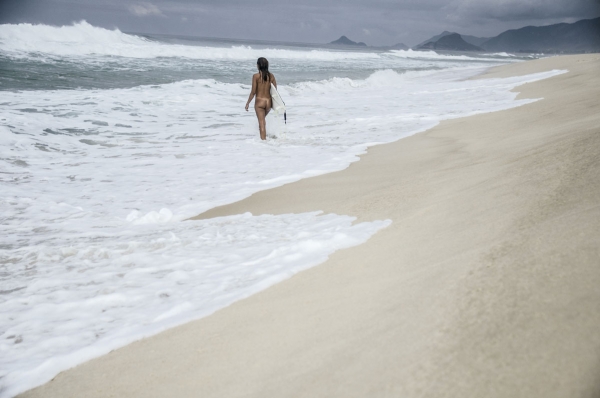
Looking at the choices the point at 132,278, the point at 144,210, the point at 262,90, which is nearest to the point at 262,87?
the point at 262,90

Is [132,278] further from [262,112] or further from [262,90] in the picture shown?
[262,90]

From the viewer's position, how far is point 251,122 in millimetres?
10016

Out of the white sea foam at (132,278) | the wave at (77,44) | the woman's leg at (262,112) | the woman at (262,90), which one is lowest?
the white sea foam at (132,278)

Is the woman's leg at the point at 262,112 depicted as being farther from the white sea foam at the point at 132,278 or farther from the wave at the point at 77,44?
the wave at the point at 77,44

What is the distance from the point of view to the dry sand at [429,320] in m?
1.13

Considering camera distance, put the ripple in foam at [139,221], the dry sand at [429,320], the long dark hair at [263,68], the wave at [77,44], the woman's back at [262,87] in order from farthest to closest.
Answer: the wave at [77,44] → the woman's back at [262,87] → the long dark hair at [263,68] → the ripple in foam at [139,221] → the dry sand at [429,320]

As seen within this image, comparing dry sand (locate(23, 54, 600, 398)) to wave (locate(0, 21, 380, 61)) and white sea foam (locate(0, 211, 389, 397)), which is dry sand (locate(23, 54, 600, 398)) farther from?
wave (locate(0, 21, 380, 61))

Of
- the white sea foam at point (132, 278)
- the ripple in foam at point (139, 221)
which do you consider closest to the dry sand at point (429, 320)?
the white sea foam at point (132, 278)

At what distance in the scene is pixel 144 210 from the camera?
411 centimetres

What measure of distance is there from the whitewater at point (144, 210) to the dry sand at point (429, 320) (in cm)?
25

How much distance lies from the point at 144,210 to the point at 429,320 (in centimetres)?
326

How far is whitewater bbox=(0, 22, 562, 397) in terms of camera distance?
209 cm

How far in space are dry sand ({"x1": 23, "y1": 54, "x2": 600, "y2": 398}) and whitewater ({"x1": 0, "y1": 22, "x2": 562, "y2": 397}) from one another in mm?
253

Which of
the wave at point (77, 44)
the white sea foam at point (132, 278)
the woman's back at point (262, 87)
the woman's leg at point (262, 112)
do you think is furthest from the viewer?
the wave at point (77, 44)
